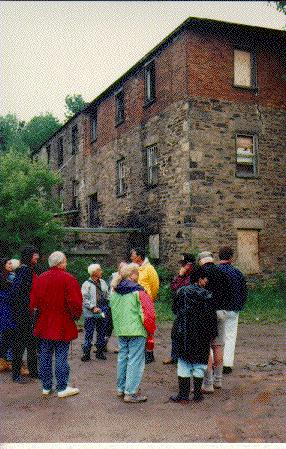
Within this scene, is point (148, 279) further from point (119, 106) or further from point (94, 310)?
point (119, 106)

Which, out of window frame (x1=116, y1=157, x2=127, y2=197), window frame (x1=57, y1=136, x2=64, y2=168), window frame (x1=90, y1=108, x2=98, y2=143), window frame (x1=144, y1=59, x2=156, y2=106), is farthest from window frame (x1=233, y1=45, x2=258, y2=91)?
window frame (x1=57, y1=136, x2=64, y2=168)

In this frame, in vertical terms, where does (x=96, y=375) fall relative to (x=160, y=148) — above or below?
below

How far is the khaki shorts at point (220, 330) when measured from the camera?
652 centimetres

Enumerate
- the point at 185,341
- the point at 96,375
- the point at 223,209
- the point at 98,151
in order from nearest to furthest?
the point at 185,341 < the point at 96,375 < the point at 223,209 < the point at 98,151

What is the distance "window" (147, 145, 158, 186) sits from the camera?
19031 mm

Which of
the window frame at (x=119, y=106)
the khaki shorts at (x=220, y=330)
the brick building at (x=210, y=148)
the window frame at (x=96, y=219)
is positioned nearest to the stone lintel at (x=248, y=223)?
the brick building at (x=210, y=148)

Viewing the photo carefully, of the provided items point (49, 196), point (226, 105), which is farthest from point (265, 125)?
point (49, 196)

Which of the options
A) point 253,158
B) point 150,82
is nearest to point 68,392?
point 253,158

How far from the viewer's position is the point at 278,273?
18.0 metres

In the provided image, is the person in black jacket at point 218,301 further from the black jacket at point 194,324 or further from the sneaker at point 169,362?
the sneaker at point 169,362

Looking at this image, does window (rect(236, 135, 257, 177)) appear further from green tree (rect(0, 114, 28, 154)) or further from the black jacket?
green tree (rect(0, 114, 28, 154))

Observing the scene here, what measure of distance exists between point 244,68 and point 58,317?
14.7m

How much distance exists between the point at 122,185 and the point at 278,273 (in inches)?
298

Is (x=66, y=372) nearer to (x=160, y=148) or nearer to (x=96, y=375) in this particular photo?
(x=96, y=375)
